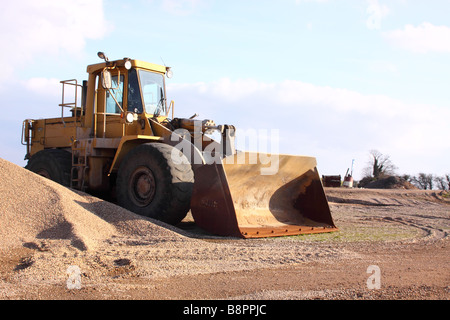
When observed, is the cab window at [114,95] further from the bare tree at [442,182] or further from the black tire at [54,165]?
the bare tree at [442,182]

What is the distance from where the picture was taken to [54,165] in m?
10.9

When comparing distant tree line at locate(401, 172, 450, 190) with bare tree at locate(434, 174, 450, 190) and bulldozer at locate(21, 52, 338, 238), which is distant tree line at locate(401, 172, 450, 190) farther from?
bulldozer at locate(21, 52, 338, 238)

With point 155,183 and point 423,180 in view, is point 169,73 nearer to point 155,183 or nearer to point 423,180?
point 155,183

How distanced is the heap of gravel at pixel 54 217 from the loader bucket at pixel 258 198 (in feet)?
2.76

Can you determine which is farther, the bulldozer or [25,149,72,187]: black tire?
[25,149,72,187]: black tire

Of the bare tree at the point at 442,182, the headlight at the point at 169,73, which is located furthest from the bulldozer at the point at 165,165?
the bare tree at the point at 442,182

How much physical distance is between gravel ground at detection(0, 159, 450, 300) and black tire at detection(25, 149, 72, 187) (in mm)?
2234

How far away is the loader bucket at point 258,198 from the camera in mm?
7824

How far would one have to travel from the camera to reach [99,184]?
1038 centimetres

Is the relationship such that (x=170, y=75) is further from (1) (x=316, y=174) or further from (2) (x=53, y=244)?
(2) (x=53, y=244)

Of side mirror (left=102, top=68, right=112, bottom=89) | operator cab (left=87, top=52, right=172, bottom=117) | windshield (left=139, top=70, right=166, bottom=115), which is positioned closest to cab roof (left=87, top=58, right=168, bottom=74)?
operator cab (left=87, top=52, right=172, bottom=117)

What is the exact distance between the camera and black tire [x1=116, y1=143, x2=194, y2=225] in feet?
27.6

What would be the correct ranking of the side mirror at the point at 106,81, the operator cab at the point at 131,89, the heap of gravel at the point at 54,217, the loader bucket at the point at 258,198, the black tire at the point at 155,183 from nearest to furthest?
the heap of gravel at the point at 54,217
the loader bucket at the point at 258,198
the black tire at the point at 155,183
the side mirror at the point at 106,81
the operator cab at the point at 131,89
